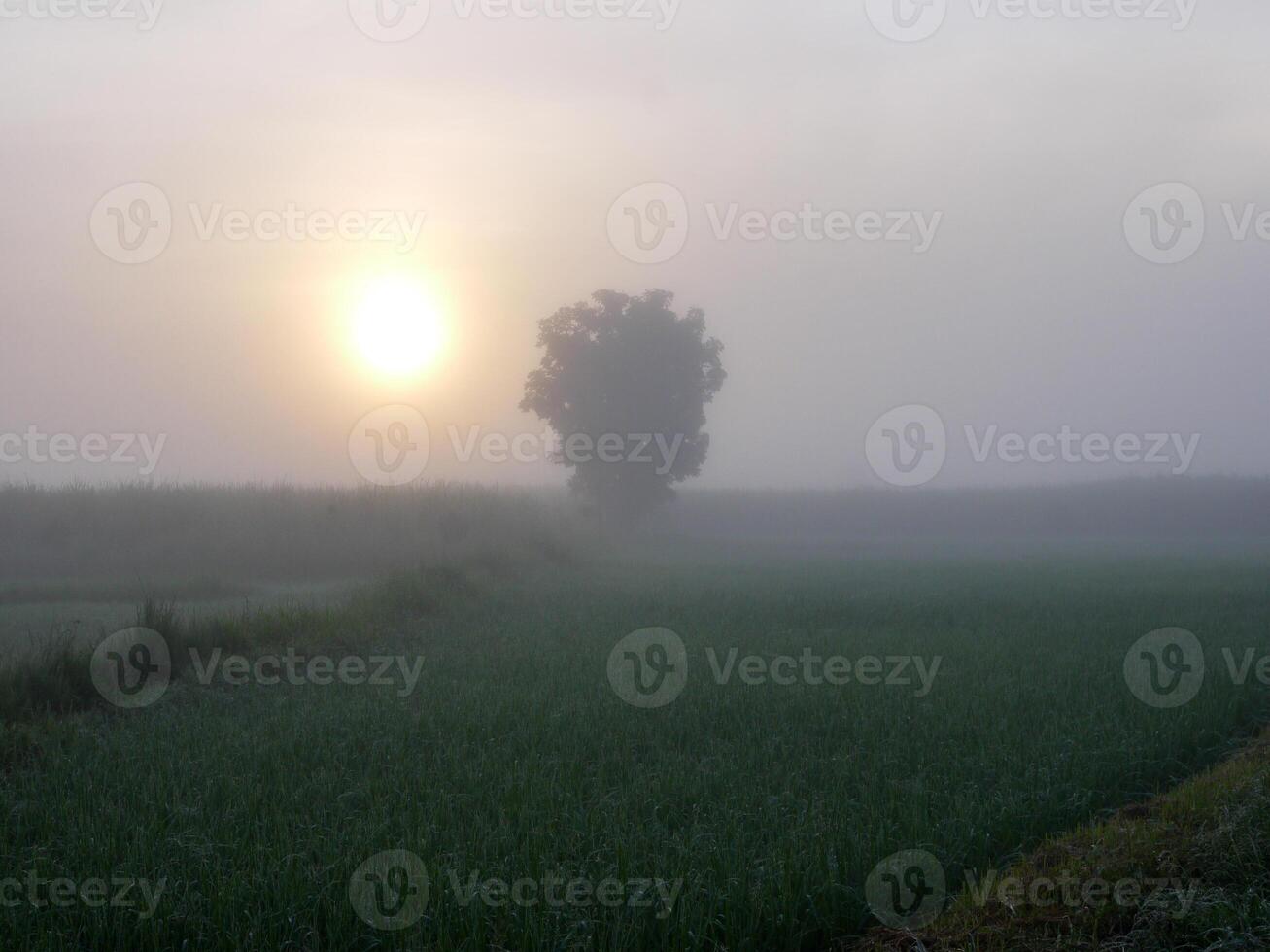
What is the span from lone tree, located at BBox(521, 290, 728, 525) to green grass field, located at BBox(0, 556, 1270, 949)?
2945cm

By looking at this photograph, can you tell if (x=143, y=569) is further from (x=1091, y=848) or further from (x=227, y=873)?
(x=1091, y=848)

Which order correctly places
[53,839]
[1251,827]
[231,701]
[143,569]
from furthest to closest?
[143,569] < [231,701] < [53,839] < [1251,827]

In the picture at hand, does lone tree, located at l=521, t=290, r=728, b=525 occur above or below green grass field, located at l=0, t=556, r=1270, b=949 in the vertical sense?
above

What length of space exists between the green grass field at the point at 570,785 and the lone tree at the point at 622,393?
29449 millimetres

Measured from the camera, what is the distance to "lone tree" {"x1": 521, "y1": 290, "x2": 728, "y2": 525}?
1673 inches

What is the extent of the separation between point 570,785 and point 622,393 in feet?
119

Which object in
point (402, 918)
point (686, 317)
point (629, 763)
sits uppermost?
point (686, 317)

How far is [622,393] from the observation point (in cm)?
4241

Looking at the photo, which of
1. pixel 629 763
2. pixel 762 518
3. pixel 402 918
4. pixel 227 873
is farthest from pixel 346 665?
pixel 762 518

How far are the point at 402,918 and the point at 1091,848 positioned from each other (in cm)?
396

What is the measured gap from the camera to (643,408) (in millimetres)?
42750

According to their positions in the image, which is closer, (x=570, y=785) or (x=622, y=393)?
(x=570, y=785)

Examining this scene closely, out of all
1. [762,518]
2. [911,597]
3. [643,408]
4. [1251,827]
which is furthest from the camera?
[762,518]

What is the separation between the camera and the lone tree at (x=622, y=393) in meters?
42.5
